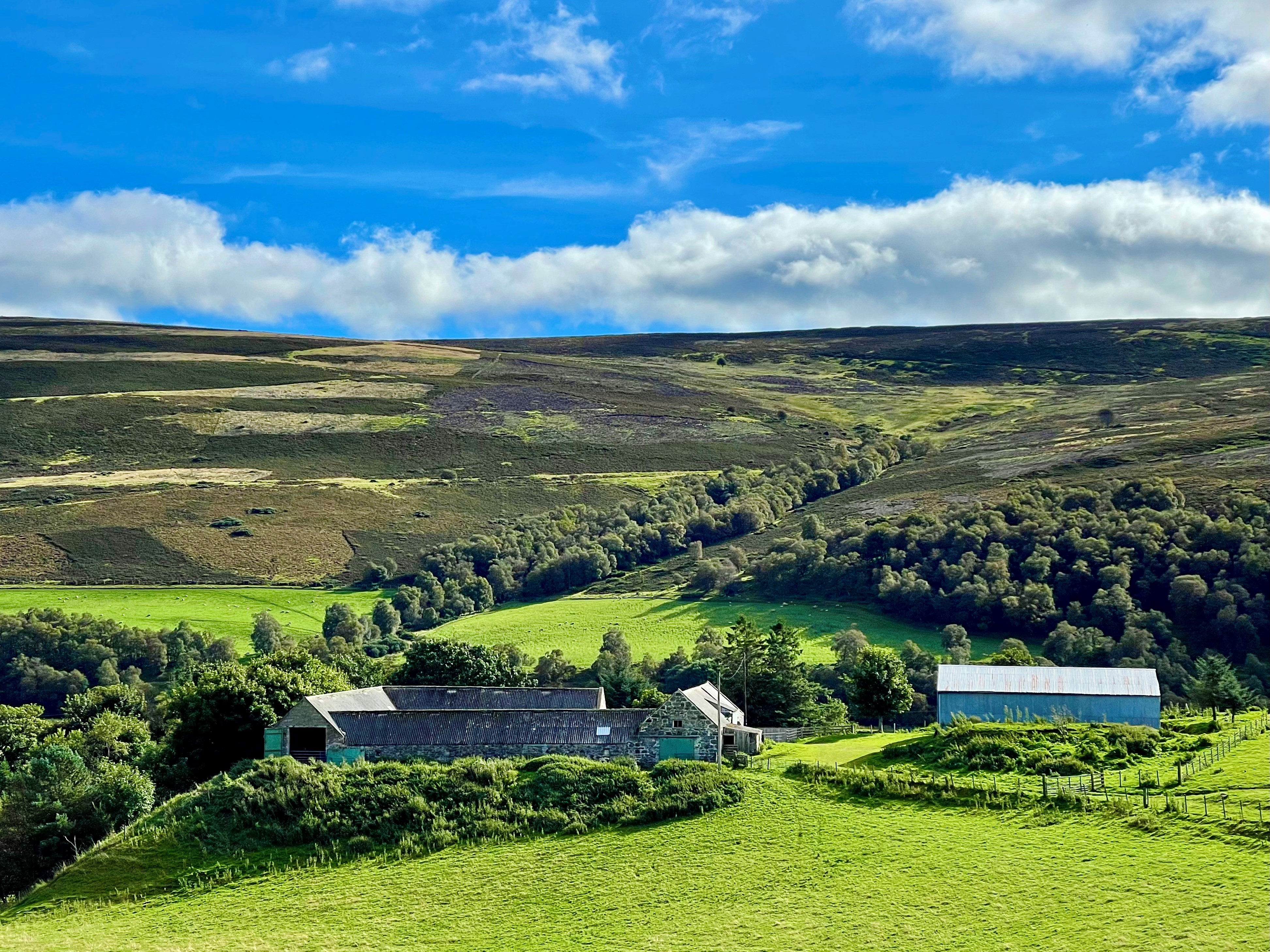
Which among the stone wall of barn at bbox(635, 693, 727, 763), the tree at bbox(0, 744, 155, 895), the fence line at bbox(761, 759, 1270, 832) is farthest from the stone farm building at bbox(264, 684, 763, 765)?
the tree at bbox(0, 744, 155, 895)

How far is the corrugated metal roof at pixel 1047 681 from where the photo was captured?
203ft

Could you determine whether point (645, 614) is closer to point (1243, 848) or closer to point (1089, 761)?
point (1089, 761)

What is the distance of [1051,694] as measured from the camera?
2462 inches

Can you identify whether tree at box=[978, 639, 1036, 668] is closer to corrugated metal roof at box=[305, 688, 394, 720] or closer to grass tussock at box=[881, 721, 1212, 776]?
grass tussock at box=[881, 721, 1212, 776]

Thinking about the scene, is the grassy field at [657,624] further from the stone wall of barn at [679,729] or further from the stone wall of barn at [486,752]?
the stone wall of barn at [679,729]

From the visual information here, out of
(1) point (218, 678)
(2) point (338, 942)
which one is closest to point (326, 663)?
(1) point (218, 678)

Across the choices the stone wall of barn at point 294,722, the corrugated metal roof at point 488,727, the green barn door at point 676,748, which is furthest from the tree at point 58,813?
the green barn door at point 676,748

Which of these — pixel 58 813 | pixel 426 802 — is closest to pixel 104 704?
pixel 58 813

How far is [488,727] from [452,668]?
59.5 feet

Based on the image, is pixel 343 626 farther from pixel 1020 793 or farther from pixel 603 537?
pixel 1020 793

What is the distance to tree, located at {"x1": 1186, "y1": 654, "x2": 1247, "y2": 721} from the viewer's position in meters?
71.2

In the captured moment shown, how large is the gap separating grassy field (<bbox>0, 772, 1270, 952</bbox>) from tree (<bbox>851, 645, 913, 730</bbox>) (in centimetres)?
2118

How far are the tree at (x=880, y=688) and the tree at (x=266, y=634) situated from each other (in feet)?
174

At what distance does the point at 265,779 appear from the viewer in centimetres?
4978
